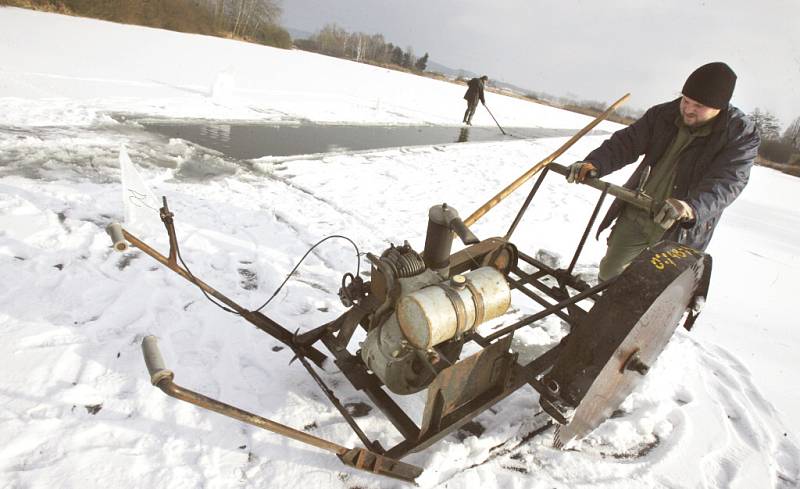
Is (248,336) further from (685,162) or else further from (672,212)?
(685,162)

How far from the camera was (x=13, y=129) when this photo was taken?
5.20 meters

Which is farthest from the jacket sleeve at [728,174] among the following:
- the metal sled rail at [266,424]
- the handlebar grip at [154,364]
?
the handlebar grip at [154,364]

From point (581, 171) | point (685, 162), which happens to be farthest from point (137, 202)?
point (685, 162)

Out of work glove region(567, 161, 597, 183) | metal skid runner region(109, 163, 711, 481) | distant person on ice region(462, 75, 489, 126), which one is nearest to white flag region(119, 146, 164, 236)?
metal skid runner region(109, 163, 711, 481)

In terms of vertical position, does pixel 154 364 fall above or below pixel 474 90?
below

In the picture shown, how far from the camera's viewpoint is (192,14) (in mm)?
32844

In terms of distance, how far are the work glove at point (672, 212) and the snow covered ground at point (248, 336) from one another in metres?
1.22

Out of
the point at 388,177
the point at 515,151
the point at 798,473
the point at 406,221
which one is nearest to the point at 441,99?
the point at 515,151

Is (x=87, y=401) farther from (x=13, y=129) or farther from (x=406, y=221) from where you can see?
(x=13, y=129)

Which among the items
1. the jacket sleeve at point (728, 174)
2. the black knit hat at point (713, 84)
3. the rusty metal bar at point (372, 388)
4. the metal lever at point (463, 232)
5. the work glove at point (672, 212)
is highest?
the black knit hat at point (713, 84)

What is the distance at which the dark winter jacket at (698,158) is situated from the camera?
8.09 ft

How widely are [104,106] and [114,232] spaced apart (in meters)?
7.02

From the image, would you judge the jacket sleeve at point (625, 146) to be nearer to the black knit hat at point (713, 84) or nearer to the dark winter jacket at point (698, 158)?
the dark winter jacket at point (698, 158)

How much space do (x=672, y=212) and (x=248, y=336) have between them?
2.56m
